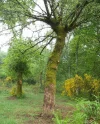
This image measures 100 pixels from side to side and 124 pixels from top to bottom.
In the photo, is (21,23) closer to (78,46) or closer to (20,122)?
(20,122)

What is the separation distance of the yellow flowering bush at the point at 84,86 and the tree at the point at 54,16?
692 cm

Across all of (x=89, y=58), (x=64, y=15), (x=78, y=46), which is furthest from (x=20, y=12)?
(x=78, y=46)

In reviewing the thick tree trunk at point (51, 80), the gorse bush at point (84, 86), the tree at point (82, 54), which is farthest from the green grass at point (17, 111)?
the tree at point (82, 54)

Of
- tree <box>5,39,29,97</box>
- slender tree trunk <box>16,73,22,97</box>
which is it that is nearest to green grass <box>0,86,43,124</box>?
slender tree trunk <box>16,73,22,97</box>

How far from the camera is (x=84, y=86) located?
1855 centimetres

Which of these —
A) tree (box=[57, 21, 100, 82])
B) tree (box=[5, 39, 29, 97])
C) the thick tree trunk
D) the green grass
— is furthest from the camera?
tree (box=[5, 39, 29, 97])

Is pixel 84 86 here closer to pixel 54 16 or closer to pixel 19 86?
pixel 19 86

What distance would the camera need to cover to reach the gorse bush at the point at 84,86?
17.7 meters

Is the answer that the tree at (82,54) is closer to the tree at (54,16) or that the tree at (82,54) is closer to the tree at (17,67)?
the tree at (54,16)

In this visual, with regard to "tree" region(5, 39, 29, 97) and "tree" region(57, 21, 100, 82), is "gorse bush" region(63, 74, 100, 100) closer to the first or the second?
"tree" region(57, 21, 100, 82)

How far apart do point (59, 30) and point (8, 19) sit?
8.19ft

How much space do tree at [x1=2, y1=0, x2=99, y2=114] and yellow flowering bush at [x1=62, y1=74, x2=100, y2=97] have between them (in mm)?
6923

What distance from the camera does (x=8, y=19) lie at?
9.93 meters

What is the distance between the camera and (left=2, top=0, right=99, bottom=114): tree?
10.0 m
